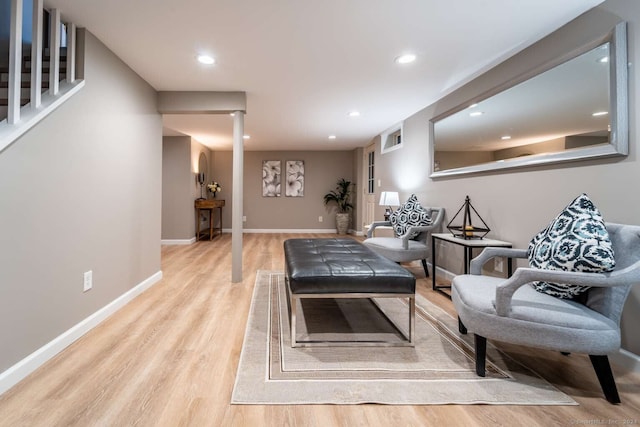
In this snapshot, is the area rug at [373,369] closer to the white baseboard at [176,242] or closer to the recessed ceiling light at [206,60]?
the recessed ceiling light at [206,60]

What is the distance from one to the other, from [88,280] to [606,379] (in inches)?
121

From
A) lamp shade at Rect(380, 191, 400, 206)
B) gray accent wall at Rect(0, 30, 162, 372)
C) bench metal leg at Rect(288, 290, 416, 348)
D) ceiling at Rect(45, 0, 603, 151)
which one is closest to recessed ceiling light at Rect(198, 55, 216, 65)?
ceiling at Rect(45, 0, 603, 151)

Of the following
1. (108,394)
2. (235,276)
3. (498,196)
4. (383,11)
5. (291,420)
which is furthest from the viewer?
(235,276)

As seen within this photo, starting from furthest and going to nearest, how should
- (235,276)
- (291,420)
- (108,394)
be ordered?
(235,276) < (108,394) < (291,420)

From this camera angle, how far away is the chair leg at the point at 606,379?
4.41 ft

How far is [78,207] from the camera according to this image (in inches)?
78.6

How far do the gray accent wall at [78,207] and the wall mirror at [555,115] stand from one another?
127 inches

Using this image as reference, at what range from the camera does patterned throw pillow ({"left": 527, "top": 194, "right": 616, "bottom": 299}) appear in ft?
4.49

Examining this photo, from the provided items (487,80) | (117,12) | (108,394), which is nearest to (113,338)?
(108,394)

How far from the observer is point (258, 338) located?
194 centimetres

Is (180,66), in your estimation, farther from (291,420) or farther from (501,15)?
(291,420)

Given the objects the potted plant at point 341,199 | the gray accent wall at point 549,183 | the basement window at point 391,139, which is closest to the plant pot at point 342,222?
the potted plant at point 341,199

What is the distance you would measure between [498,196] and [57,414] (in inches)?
125

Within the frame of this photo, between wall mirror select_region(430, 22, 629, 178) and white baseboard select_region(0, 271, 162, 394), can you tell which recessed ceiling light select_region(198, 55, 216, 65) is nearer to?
white baseboard select_region(0, 271, 162, 394)
